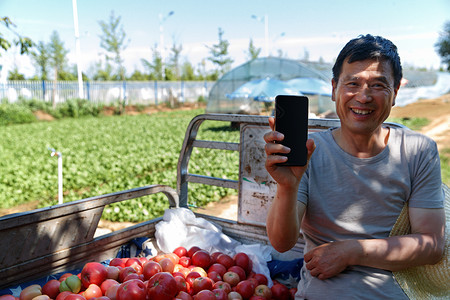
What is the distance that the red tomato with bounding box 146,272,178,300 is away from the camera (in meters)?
2.20

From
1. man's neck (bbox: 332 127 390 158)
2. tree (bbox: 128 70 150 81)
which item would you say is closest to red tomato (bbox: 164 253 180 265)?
man's neck (bbox: 332 127 390 158)

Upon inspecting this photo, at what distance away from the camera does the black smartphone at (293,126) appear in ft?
4.95

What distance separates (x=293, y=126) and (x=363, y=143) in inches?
21.2

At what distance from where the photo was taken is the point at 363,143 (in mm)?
1875

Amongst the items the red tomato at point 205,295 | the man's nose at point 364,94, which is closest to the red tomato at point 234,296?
the red tomato at point 205,295

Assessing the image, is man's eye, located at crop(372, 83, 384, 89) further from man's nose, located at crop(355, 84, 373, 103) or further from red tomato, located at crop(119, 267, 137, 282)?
red tomato, located at crop(119, 267, 137, 282)

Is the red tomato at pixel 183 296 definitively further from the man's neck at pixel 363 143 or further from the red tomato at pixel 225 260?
the man's neck at pixel 363 143

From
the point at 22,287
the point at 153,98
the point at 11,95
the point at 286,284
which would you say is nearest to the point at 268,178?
the point at 286,284

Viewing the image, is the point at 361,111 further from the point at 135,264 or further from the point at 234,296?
the point at 135,264

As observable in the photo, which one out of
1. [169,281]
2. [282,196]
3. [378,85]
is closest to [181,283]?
[169,281]

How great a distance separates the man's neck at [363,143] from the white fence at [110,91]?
26394 millimetres

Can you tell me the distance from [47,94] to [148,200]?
962 inches

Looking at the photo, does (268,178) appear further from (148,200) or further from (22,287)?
(148,200)

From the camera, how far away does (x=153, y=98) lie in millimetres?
34781
